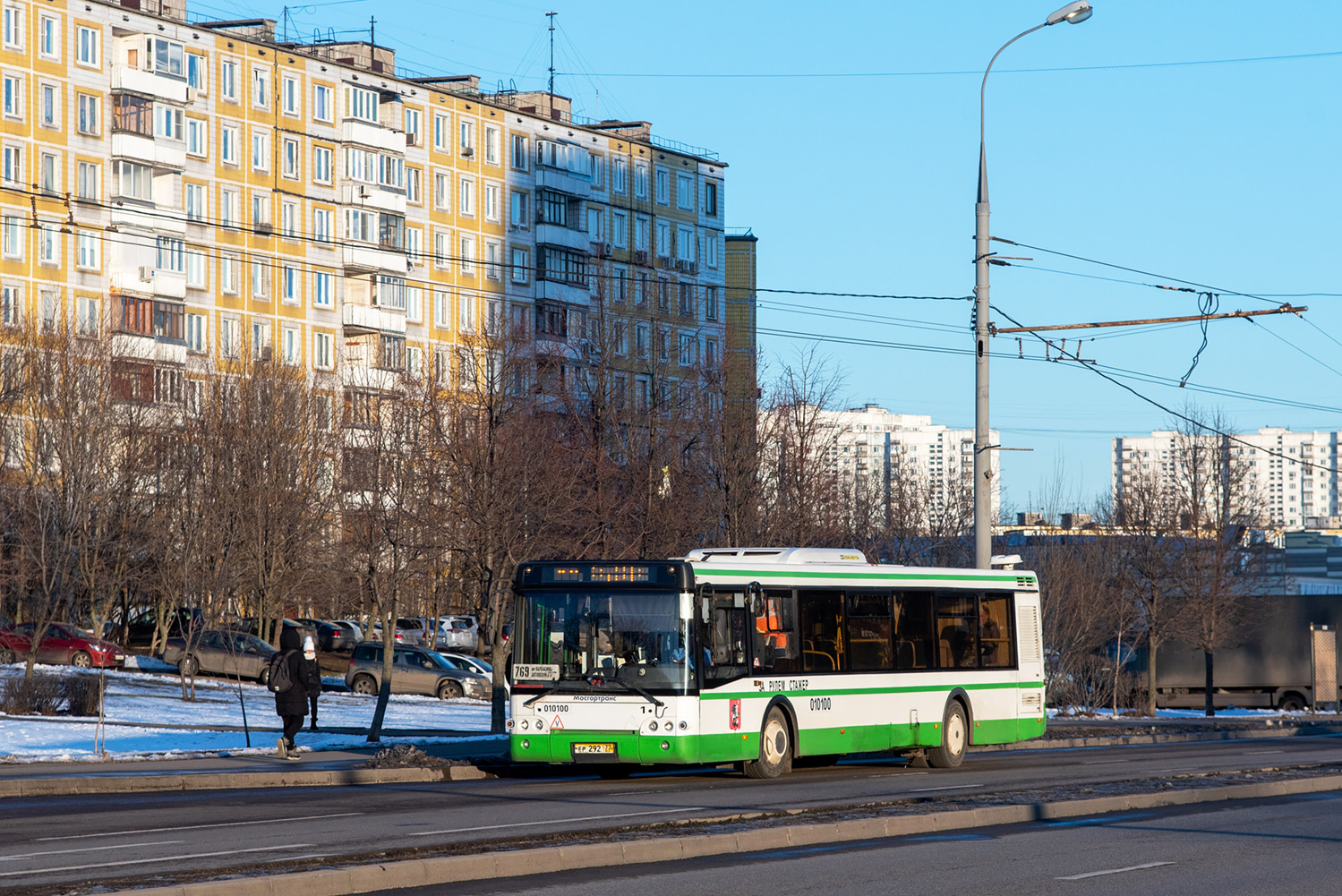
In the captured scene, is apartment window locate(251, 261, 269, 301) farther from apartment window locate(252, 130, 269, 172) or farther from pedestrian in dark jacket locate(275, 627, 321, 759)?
pedestrian in dark jacket locate(275, 627, 321, 759)

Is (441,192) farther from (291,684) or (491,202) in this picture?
(291,684)

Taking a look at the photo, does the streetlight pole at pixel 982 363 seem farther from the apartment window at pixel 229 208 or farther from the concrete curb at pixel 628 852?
the apartment window at pixel 229 208

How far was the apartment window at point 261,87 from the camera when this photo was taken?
8206cm

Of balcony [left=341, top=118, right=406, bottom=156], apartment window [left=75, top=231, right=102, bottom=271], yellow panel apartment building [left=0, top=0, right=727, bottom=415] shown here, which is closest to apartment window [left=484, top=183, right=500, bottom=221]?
yellow panel apartment building [left=0, top=0, right=727, bottom=415]

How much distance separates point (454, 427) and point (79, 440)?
2299 cm

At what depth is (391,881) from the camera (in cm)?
1161

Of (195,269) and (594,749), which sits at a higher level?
(195,269)

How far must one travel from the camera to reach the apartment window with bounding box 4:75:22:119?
71.9 m

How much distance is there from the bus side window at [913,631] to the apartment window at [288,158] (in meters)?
64.7

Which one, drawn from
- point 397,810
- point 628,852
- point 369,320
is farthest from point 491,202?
point 628,852

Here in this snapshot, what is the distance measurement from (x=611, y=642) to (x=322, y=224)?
2655 inches

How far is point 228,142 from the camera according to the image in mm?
80875

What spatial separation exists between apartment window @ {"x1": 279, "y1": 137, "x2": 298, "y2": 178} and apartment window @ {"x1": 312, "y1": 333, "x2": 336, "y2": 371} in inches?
305

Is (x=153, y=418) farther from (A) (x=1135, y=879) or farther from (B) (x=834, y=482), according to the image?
(A) (x=1135, y=879)
